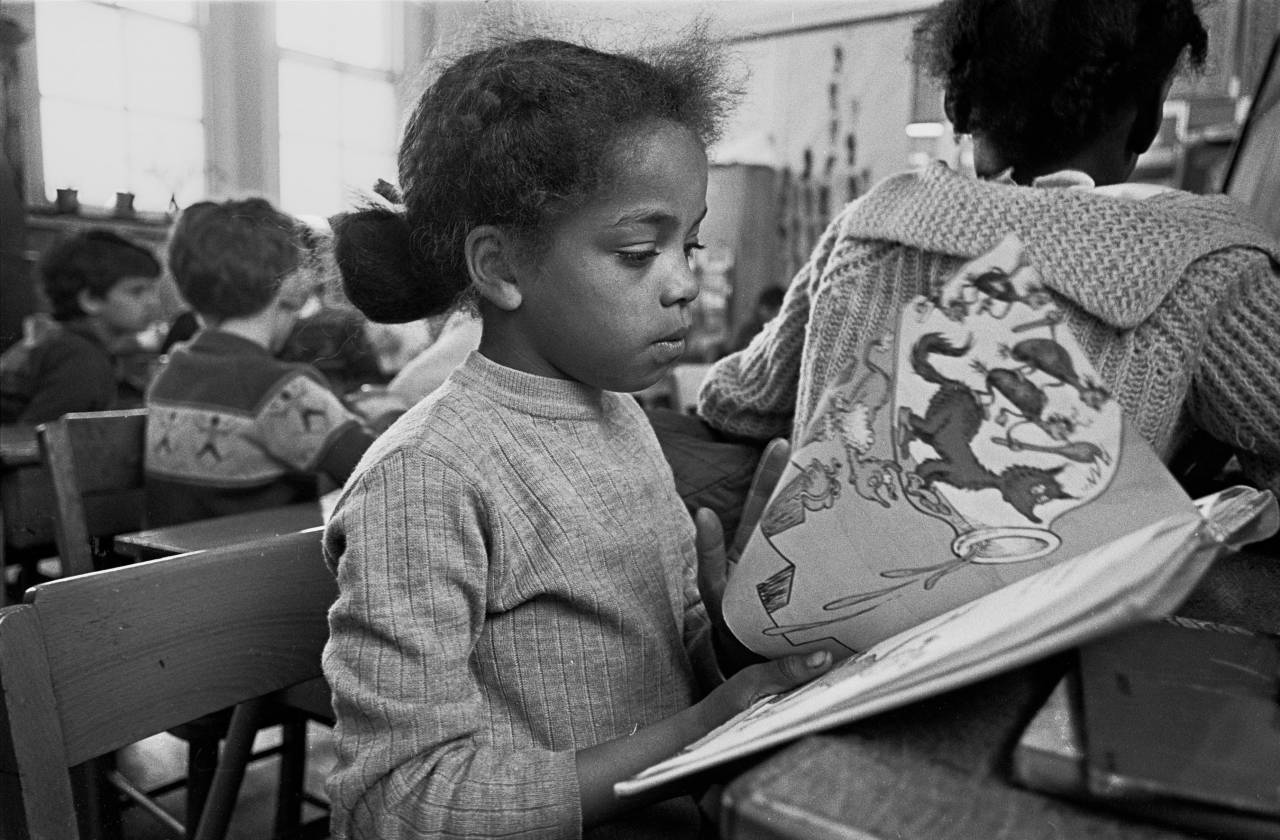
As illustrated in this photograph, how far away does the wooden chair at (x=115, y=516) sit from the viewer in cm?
148

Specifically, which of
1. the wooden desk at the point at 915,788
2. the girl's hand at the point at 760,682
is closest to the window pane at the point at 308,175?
the girl's hand at the point at 760,682

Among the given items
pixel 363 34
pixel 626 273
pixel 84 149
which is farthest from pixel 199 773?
pixel 363 34

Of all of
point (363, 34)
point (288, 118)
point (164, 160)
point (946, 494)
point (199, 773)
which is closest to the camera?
point (946, 494)

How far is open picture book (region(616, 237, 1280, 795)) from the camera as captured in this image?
42 cm

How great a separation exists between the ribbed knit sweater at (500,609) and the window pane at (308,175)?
6.78 metres

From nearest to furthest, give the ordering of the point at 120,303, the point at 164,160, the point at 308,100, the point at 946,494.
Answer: the point at 946,494
the point at 120,303
the point at 164,160
the point at 308,100

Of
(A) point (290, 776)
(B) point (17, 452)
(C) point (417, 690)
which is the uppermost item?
(C) point (417, 690)

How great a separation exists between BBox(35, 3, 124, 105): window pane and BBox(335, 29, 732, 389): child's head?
5.92 meters

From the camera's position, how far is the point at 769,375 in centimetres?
112

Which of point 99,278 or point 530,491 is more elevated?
point 99,278

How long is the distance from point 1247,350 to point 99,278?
3.21 meters

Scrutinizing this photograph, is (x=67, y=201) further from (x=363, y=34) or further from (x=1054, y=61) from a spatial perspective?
(x=1054, y=61)

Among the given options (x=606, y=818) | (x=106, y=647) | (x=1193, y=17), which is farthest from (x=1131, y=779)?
(x=1193, y=17)

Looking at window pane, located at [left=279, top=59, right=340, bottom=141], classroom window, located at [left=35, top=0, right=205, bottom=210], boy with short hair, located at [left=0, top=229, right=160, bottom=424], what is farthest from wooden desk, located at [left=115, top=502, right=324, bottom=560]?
window pane, located at [left=279, top=59, right=340, bottom=141]
